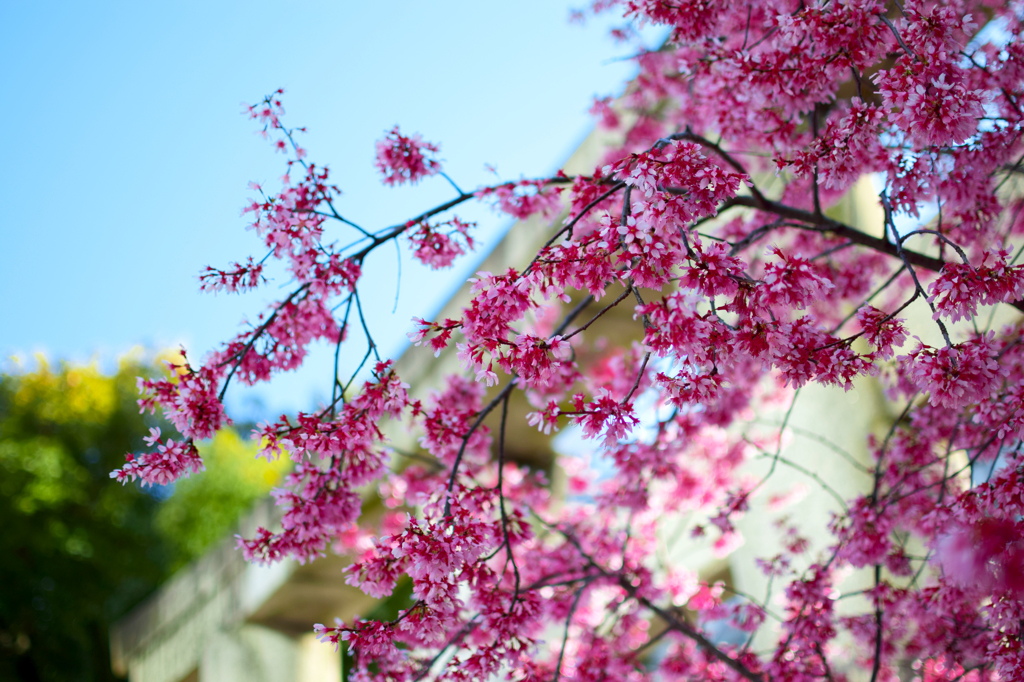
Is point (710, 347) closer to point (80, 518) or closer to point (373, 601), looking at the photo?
point (373, 601)

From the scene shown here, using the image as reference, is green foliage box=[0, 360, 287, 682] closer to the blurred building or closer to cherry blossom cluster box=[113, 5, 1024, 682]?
the blurred building

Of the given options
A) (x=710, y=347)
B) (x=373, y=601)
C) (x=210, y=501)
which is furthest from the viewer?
(x=210, y=501)

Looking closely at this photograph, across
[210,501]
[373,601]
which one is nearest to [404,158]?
[373,601]

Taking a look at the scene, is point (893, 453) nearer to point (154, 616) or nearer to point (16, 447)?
point (154, 616)

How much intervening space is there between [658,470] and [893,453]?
35.1 inches

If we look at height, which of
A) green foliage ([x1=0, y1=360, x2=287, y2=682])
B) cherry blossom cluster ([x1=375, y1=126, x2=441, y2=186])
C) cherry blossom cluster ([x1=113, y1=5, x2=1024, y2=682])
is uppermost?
green foliage ([x1=0, y1=360, x2=287, y2=682])

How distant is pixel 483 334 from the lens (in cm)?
169

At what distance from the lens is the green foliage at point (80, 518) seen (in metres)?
11.6

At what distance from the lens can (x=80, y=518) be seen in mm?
12305

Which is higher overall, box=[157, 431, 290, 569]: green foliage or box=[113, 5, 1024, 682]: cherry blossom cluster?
box=[157, 431, 290, 569]: green foliage

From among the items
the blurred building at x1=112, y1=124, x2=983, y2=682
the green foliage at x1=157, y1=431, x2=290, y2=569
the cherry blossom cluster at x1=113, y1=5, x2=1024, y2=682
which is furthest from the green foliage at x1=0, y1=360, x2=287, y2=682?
the cherry blossom cluster at x1=113, y1=5, x2=1024, y2=682

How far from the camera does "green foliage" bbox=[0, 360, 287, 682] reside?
11.6 m

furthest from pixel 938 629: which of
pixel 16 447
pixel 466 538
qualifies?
pixel 16 447

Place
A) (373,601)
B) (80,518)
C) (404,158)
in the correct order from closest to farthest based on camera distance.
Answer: (404,158) → (373,601) → (80,518)
